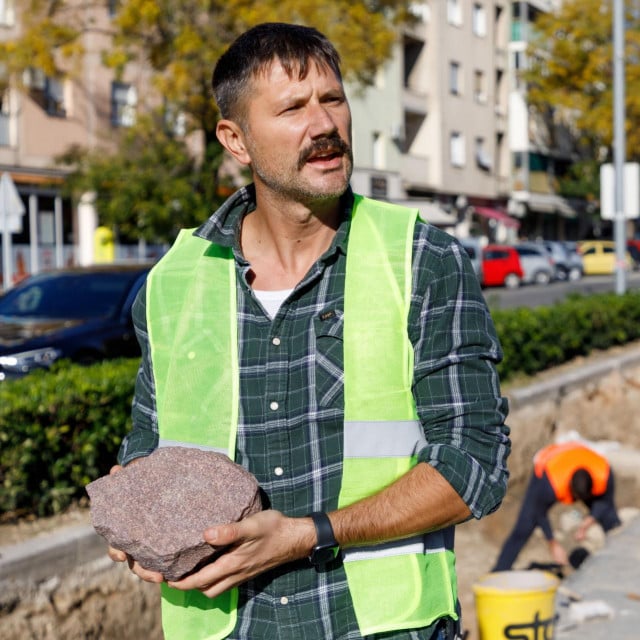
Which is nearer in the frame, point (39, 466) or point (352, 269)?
point (352, 269)

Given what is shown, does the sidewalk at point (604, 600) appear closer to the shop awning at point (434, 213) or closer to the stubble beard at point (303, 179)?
the stubble beard at point (303, 179)

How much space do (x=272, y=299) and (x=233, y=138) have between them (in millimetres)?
356

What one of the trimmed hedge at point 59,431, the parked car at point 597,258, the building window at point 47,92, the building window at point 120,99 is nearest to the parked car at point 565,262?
the parked car at point 597,258

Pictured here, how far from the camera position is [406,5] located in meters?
22.3

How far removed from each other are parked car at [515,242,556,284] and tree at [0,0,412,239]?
1792 centimetres

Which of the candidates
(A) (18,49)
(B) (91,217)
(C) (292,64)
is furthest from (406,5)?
(C) (292,64)

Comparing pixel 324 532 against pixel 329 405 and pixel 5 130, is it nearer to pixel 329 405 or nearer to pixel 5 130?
pixel 329 405

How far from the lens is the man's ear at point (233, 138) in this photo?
236 cm

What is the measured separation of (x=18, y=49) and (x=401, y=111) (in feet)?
74.0

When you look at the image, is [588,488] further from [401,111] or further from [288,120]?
[401,111]

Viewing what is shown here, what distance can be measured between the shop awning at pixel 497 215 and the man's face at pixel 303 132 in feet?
147

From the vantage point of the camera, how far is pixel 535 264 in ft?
127

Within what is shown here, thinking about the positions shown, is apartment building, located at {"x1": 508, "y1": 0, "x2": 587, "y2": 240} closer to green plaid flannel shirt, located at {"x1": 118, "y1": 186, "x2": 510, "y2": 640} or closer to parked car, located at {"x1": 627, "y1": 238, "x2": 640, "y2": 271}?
parked car, located at {"x1": 627, "y1": 238, "x2": 640, "y2": 271}

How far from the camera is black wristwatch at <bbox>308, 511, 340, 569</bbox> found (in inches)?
81.0
